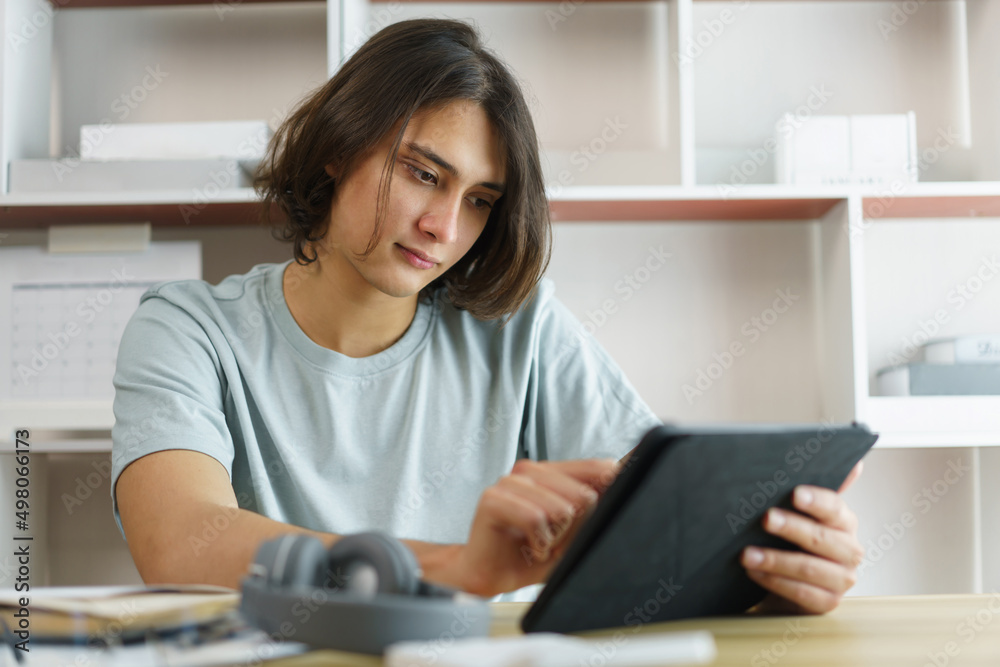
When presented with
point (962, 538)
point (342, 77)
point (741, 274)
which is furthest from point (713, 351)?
point (342, 77)

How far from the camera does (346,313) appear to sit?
1.20m

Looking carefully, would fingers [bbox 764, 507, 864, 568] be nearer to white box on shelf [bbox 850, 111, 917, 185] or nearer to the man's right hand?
the man's right hand

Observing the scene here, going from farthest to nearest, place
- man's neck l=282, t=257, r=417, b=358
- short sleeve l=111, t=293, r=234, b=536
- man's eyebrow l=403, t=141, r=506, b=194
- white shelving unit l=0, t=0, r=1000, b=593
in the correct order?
white shelving unit l=0, t=0, r=1000, b=593 < man's neck l=282, t=257, r=417, b=358 < man's eyebrow l=403, t=141, r=506, b=194 < short sleeve l=111, t=293, r=234, b=536

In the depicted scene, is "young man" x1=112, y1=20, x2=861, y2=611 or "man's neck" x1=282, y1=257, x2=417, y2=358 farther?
"man's neck" x1=282, y1=257, x2=417, y2=358

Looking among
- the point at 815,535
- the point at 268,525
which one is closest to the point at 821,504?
the point at 815,535

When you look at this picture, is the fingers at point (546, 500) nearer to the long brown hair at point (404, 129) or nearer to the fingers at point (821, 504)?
the fingers at point (821, 504)

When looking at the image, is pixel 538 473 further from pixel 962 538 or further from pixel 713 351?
pixel 962 538

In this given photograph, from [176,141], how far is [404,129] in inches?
27.6

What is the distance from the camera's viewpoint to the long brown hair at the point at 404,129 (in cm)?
113

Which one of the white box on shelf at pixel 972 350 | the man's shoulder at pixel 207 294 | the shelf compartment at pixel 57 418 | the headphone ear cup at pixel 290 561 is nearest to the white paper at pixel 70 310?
the shelf compartment at pixel 57 418

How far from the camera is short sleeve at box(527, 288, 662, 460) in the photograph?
1133mm

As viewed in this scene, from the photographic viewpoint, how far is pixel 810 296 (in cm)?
186

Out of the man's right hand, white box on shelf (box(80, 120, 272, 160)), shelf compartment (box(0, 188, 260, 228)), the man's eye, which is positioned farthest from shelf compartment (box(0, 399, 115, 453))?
the man's right hand

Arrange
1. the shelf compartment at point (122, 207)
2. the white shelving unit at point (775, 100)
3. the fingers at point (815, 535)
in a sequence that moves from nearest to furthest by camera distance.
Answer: the fingers at point (815, 535), the shelf compartment at point (122, 207), the white shelving unit at point (775, 100)
